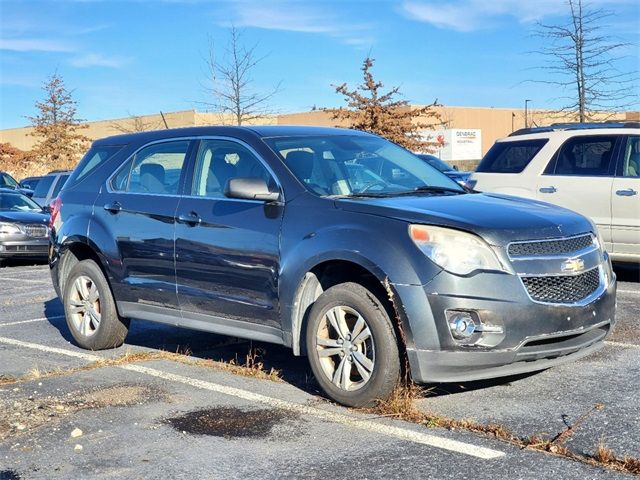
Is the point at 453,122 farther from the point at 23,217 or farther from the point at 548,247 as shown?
the point at 548,247

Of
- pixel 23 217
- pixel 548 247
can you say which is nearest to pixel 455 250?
pixel 548 247

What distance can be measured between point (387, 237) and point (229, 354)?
2500mm

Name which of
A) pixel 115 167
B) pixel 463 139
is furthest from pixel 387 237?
pixel 463 139

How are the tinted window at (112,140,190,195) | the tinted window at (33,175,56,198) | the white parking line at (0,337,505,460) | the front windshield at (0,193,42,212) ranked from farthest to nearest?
the tinted window at (33,175,56,198)
the front windshield at (0,193,42,212)
the tinted window at (112,140,190,195)
the white parking line at (0,337,505,460)

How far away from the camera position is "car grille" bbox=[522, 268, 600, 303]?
16.3ft

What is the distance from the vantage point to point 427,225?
503 cm

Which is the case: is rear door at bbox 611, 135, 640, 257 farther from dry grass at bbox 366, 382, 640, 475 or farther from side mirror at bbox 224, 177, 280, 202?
side mirror at bbox 224, 177, 280, 202

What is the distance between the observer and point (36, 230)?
53.5 feet

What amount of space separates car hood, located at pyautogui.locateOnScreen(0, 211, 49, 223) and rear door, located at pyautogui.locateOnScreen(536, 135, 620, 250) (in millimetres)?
10277

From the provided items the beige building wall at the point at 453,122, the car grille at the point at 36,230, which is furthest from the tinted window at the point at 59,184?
the beige building wall at the point at 453,122

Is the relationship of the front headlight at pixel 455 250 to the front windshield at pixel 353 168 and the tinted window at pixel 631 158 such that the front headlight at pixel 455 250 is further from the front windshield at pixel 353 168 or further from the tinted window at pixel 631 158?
the tinted window at pixel 631 158

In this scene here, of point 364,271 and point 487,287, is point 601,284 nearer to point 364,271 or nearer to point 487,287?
point 487,287

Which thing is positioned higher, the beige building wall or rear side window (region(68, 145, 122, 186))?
the beige building wall

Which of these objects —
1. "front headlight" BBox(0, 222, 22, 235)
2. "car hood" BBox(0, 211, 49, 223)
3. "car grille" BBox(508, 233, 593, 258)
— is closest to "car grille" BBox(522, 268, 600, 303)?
"car grille" BBox(508, 233, 593, 258)
